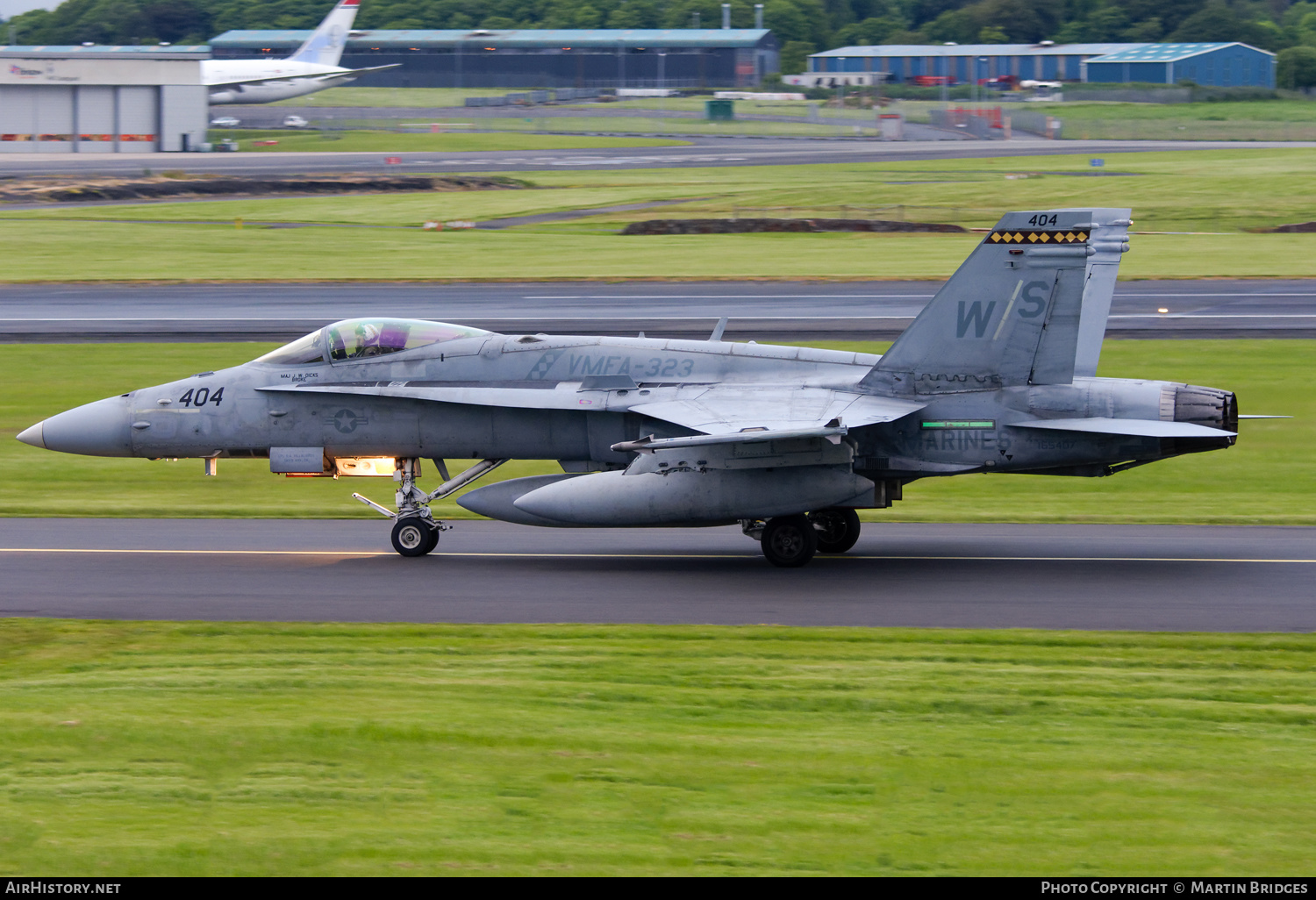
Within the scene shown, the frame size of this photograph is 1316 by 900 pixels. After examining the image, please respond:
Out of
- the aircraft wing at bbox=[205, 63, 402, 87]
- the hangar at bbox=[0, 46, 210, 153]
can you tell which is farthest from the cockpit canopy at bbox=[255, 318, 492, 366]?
the aircraft wing at bbox=[205, 63, 402, 87]

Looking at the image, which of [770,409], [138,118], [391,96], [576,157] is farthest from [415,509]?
[391,96]

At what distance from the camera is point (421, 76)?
166 metres

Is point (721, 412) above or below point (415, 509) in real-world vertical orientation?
above

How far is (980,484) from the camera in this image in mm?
23500

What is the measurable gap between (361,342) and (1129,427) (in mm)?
9367

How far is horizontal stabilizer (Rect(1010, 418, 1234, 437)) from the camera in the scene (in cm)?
1641

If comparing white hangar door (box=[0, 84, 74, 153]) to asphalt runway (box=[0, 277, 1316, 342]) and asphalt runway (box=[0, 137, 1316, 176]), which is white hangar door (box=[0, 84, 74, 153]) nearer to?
asphalt runway (box=[0, 137, 1316, 176])

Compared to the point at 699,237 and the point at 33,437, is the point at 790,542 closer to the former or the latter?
the point at 33,437

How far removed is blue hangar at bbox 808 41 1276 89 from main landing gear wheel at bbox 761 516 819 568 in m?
140

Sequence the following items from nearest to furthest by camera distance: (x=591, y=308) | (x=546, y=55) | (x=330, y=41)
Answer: (x=591, y=308), (x=330, y=41), (x=546, y=55)

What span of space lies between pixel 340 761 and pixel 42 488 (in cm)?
1546

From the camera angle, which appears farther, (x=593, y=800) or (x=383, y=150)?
(x=383, y=150)

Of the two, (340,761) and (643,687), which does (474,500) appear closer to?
(643,687)

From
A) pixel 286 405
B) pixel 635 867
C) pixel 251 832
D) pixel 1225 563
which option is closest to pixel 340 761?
pixel 251 832
